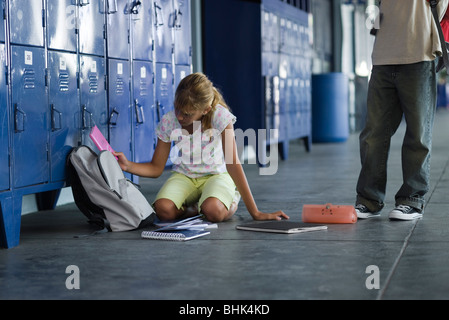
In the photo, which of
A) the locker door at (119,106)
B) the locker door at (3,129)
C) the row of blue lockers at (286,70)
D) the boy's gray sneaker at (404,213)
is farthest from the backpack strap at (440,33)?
the row of blue lockers at (286,70)

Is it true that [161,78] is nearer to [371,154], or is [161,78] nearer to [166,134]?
[166,134]

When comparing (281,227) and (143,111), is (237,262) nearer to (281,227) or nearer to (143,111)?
(281,227)

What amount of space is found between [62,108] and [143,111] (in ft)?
3.76

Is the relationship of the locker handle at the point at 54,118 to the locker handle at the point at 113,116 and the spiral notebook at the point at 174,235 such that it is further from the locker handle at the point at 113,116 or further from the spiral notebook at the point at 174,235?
the spiral notebook at the point at 174,235

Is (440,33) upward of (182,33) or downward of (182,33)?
downward

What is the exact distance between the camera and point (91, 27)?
4383 millimetres

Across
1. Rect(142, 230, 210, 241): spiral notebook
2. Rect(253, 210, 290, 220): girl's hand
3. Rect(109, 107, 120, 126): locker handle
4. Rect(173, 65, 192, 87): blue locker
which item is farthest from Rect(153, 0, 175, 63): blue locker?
Rect(142, 230, 210, 241): spiral notebook

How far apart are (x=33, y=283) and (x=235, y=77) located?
5.53 meters

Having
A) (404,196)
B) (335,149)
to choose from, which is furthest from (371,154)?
(335,149)

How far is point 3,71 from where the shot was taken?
3.53 metres

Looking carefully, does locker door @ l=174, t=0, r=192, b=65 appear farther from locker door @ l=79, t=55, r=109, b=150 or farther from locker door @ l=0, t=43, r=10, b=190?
locker door @ l=0, t=43, r=10, b=190

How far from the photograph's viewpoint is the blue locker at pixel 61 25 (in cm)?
395

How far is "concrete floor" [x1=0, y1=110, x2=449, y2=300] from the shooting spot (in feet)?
8.55

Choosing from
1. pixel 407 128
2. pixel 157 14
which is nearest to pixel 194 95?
pixel 407 128
